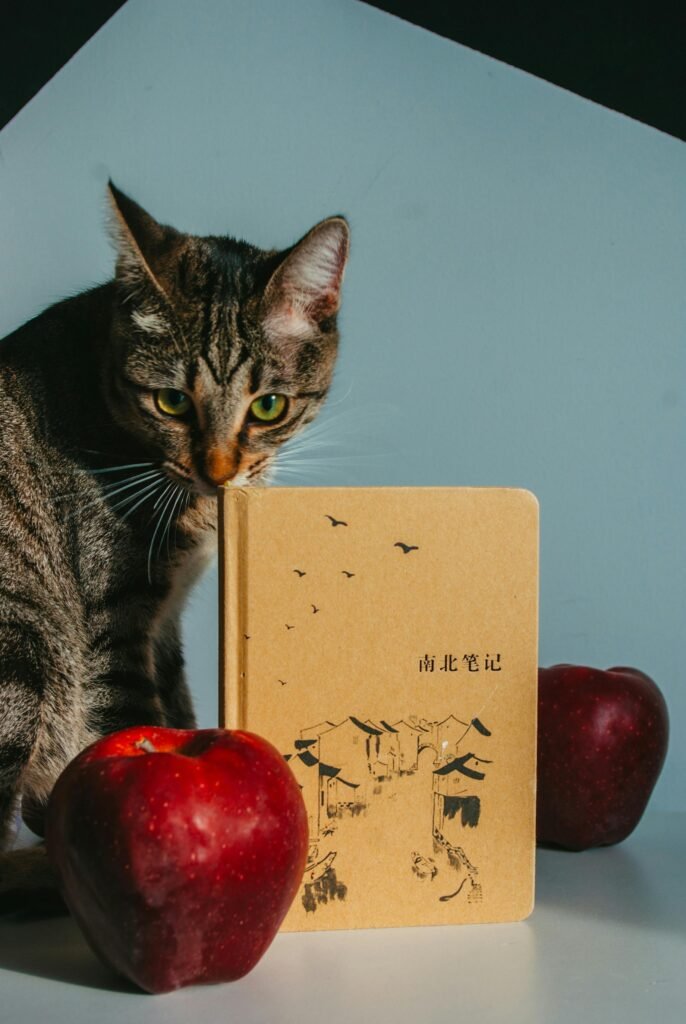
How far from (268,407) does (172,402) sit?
0.09m

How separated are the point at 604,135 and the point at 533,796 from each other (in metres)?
0.78

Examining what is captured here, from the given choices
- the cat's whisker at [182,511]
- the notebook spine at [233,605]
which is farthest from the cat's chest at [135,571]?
the notebook spine at [233,605]

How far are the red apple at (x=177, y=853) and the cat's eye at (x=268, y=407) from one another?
1.16ft

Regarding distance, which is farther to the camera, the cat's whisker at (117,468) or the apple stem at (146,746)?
the cat's whisker at (117,468)

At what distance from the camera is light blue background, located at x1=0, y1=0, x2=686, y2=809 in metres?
1.22

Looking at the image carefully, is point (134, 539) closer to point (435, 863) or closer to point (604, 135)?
point (435, 863)

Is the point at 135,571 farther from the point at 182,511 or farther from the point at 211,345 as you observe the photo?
the point at 211,345

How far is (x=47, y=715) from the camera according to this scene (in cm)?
92

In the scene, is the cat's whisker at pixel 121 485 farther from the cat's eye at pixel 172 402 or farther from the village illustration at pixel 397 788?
the village illustration at pixel 397 788

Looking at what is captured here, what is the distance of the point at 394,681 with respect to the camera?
81 cm

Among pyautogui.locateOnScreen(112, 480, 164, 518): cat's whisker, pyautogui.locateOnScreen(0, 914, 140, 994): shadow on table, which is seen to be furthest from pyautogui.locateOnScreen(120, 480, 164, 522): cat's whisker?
pyautogui.locateOnScreen(0, 914, 140, 994): shadow on table

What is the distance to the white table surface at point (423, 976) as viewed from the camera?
67 centimetres

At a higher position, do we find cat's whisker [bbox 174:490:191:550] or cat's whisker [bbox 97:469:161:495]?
cat's whisker [bbox 97:469:161:495]

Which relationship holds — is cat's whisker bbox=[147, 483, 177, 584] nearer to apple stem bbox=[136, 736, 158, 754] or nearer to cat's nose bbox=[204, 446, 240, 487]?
cat's nose bbox=[204, 446, 240, 487]
